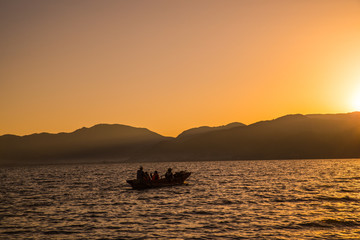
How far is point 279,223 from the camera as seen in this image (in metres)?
25.3

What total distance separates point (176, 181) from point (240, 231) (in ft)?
111

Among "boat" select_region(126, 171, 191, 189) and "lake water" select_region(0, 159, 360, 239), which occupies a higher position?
"boat" select_region(126, 171, 191, 189)

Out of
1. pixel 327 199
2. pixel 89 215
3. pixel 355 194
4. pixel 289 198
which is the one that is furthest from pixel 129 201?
pixel 355 194

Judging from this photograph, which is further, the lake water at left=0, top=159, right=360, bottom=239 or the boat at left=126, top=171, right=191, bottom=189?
the boat at left=126, top=171, right=191, bottom=189

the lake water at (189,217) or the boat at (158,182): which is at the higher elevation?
the boat at (158,182)

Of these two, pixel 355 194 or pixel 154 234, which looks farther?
pixel 355 194

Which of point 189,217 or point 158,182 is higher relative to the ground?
point 158,182

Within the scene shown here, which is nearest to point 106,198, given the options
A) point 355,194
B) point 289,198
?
point 289,198

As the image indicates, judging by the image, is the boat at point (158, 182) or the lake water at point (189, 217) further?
the boat at point (158, 182)

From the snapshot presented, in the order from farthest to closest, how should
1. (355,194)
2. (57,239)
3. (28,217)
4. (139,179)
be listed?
(139,179)
(355,194)
(28,217)
(57,239)

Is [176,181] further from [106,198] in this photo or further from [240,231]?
[240,231]

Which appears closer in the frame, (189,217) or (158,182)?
(189,217)

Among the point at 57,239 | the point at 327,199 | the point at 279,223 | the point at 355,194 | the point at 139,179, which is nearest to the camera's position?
the point at 57,239

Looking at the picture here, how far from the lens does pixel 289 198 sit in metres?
38.2
